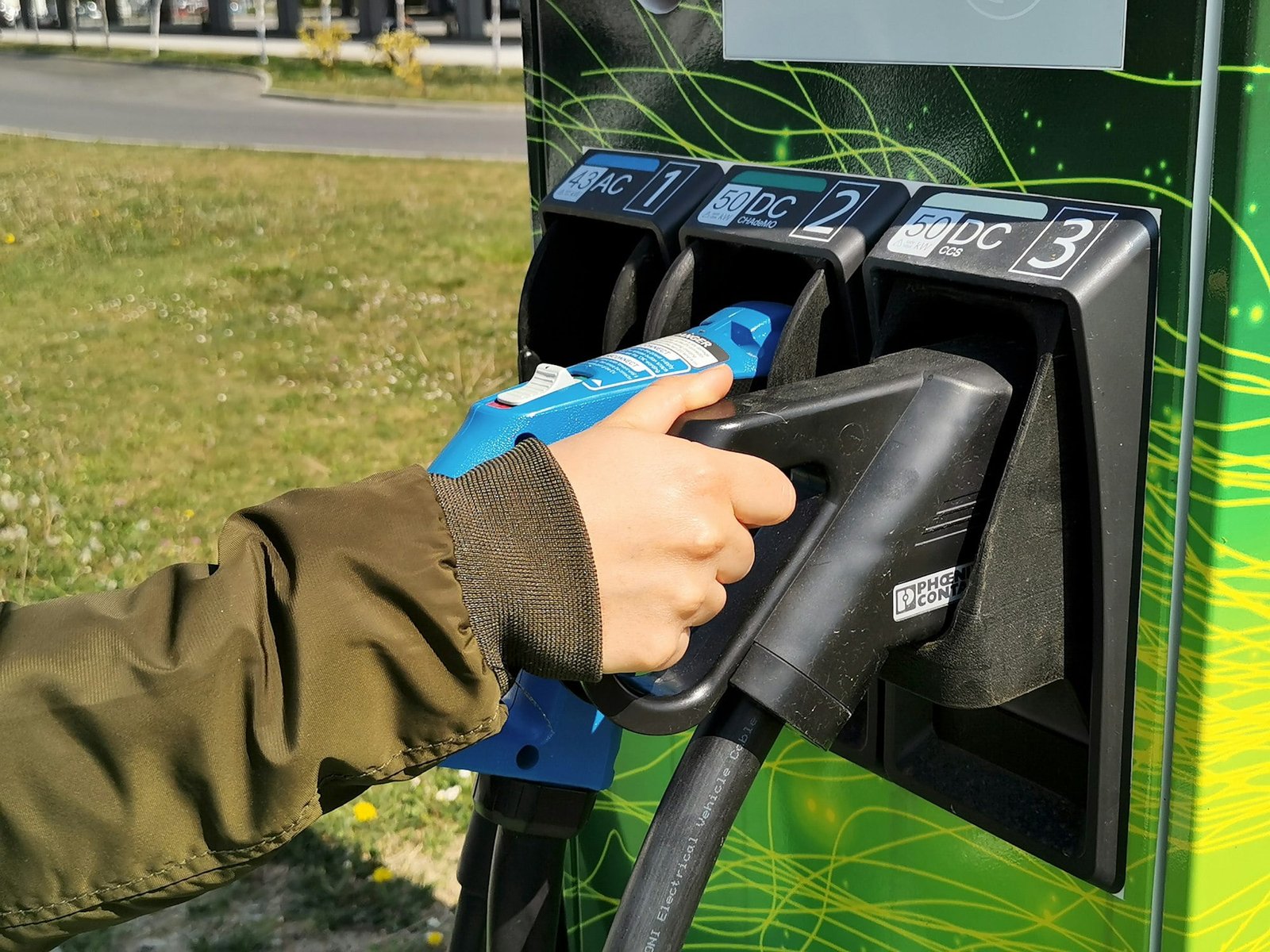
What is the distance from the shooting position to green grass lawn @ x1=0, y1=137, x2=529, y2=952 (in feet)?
9.49

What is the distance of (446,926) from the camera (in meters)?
2.69

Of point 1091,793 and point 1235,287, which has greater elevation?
point 1235,287

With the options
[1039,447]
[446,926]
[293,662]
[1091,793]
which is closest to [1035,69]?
[1039,447]

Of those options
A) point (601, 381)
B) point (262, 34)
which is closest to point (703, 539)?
point (601, 381)

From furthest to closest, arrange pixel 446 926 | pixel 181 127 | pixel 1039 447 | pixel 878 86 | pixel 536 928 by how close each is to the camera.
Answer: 1. pixel 181 127
2. pixel 446 926
3. pixel 536 928
4. pixel 878 86
5. pixel 1039 447

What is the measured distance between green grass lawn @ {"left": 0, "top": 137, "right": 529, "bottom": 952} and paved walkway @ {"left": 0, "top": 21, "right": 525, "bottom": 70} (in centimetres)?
865

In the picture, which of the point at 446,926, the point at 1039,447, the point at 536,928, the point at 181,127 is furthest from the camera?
the point at 181,127

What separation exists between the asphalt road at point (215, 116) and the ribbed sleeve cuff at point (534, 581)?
40.0 feet

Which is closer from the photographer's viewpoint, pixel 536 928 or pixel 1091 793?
pixel 1091 793

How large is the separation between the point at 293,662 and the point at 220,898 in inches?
81.1

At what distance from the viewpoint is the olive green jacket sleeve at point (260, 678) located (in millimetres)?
941

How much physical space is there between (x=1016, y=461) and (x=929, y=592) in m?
0.12

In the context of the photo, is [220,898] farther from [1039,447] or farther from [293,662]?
[1039,447]

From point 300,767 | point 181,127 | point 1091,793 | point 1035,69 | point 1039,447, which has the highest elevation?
point 1035,69
